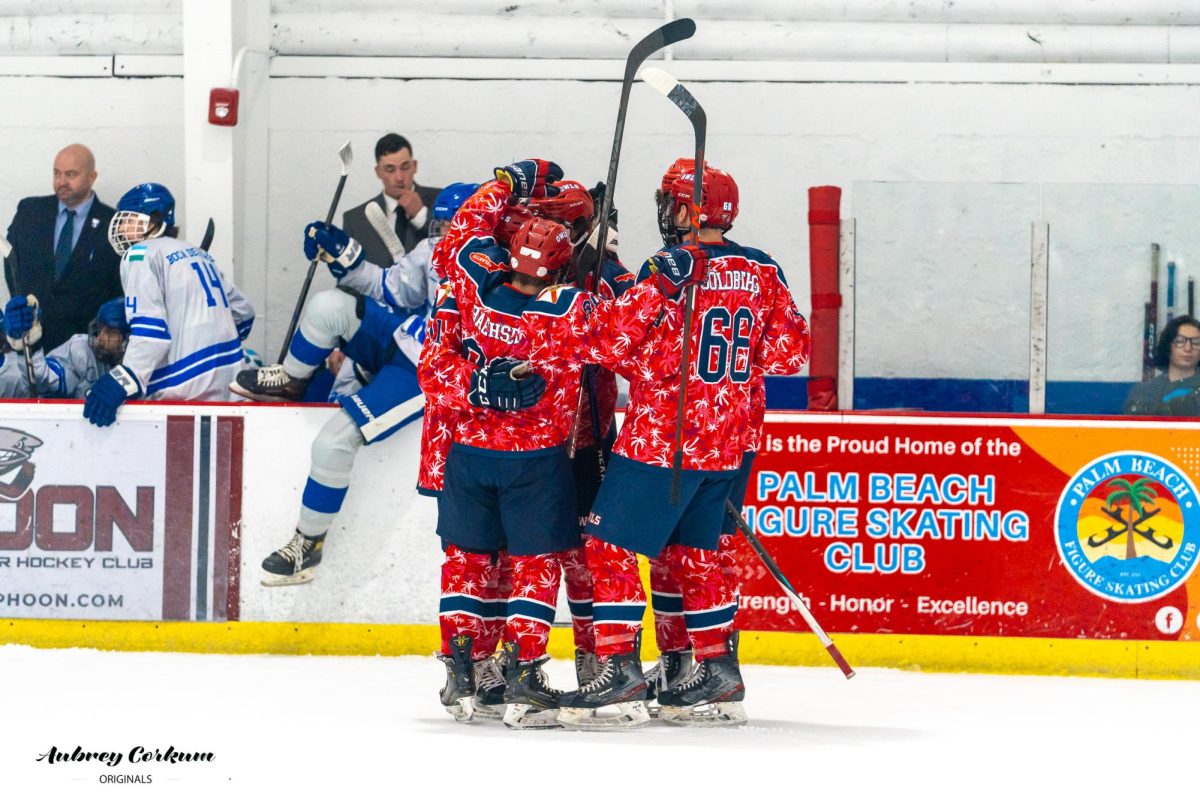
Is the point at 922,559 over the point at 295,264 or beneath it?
beneath

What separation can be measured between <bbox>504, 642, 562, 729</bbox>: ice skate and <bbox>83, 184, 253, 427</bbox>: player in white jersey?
201 centimetres

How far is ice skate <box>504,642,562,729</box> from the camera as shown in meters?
4.18

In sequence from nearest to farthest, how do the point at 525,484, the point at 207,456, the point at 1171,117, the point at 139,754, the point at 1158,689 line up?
the point at 139,754, the point at 525,484, the point at 1158,689, the point at 207,456, the point at 1171,117

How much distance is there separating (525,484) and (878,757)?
1098 millimetres

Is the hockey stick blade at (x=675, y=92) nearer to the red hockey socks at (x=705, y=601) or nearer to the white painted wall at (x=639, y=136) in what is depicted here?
the red hockey socks at (x=705, y=601)

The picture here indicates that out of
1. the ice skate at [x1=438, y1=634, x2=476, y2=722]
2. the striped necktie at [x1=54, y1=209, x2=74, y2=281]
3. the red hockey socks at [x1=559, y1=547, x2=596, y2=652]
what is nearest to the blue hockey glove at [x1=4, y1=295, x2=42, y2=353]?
the striped necktie at [x1=54, y1=209, x2=74, y2=281]

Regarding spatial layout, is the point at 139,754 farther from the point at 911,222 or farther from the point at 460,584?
the point at 911,222

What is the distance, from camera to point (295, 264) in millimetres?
7430

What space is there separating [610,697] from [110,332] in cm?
271

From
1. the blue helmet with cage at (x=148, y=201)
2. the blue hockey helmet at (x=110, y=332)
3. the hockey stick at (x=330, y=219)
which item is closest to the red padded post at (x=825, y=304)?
the hockey stick at (x=330, y=219)

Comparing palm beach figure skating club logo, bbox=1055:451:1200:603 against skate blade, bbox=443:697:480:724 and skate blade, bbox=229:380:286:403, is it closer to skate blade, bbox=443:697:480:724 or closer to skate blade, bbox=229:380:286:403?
skate blade, bbox=443:697:480:724

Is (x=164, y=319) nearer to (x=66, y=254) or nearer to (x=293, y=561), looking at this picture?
(x=293, y=561)

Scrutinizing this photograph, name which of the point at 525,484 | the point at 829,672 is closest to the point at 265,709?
the point at 525,484

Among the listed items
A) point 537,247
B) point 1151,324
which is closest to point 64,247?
point 537,247
